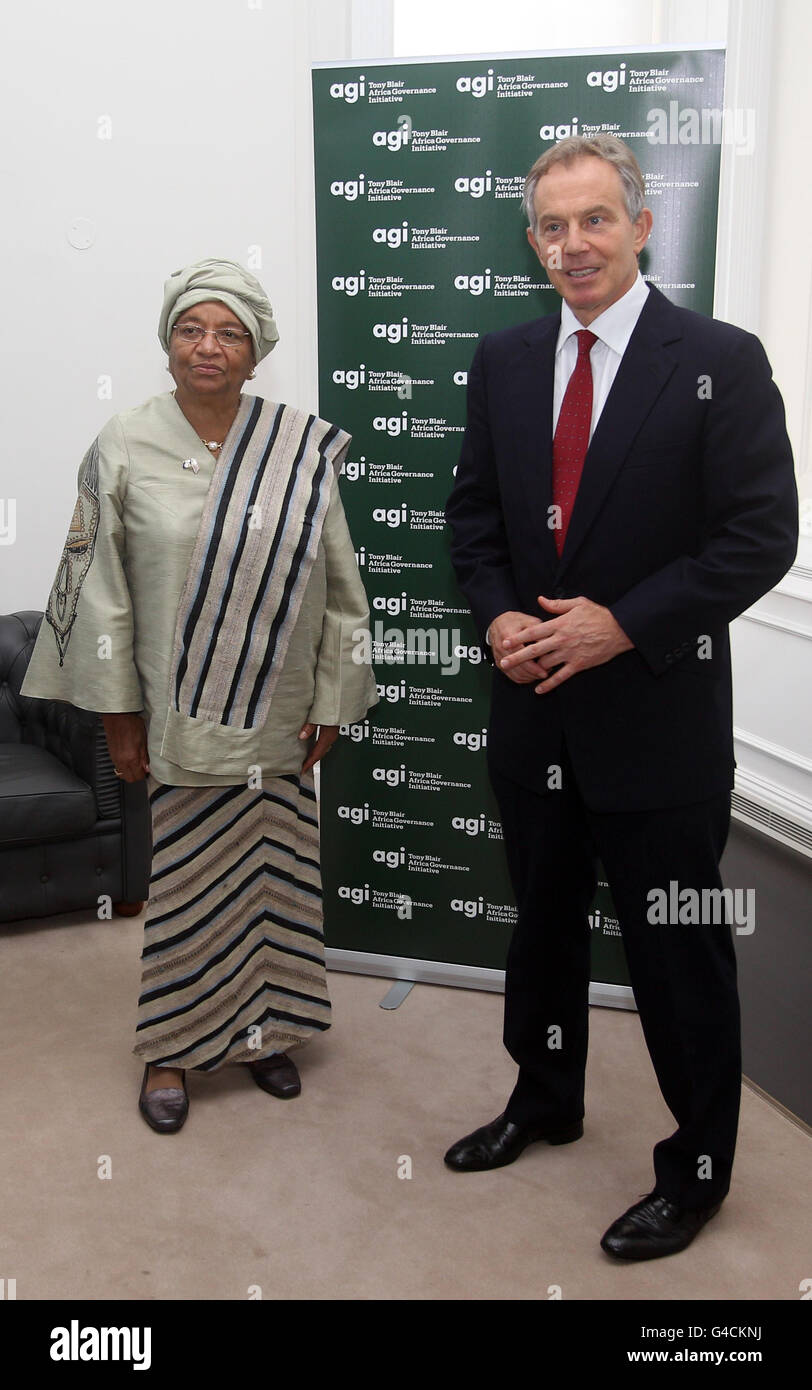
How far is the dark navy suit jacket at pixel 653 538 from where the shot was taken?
1.94 meters

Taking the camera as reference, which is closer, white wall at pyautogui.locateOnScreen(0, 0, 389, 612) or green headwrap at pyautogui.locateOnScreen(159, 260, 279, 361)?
green headwrap at pyautogui.locateOnScreen(159, 260, 279, 361)

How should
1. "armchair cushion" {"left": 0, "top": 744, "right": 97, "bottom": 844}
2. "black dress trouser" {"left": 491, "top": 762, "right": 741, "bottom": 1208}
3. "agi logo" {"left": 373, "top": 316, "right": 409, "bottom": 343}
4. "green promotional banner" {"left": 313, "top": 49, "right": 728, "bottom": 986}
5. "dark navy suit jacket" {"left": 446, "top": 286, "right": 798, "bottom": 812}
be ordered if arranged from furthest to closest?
"armchair cushion" {"left": 0, "top": 744, "right": 97, "bottom": 844} < "agi logo" {"left": 373, "top": 316, "right": 409, "bottom": 343} < "green promotional banner" {"left": 313, "top": 49, "right": 728, "bottom": 986} < "black dress trouser" {"left": 491, "top": 762, "right": 741, "bottom": 1208} < "dark navy suit jacket" {"left": 446, "top": 286, "right": 798, "bottom": 812}

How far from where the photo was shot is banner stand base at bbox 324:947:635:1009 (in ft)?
10.4

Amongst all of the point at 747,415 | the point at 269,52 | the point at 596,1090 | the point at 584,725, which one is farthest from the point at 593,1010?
the point at 269,52

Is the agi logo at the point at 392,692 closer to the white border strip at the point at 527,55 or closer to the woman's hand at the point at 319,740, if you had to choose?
the woman's hand at the point at 319,740

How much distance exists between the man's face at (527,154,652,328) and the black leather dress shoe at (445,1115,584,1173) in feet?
5.12

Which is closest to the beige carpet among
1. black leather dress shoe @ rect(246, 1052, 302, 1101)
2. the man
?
black leather dress shoe @ rect(246, 1052, 302, 1101)

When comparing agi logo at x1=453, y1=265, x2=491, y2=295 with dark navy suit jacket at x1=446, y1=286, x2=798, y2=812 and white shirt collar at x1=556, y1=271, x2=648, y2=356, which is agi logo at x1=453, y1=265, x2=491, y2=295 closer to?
dark navy suit jacket at x1=446, y1=286, x2=798, y2=812

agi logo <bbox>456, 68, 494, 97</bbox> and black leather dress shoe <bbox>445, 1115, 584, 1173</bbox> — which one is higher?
agi logo <bbox>456, 68, 494, 97</bbox>

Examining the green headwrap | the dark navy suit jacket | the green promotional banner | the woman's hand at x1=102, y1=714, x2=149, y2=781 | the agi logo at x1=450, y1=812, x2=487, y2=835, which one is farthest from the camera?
the agi logo at x1=450, y1=812, x2=487, y2=835

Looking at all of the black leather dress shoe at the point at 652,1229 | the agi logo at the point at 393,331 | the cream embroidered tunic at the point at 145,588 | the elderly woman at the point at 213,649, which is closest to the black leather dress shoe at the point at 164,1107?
the elderly woman at the point at 213,649

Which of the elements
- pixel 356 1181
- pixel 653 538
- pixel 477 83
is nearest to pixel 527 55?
pixel 477 83

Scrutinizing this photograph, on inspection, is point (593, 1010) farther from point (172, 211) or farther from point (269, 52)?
point (269, 52)

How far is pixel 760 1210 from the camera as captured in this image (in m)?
2.30
